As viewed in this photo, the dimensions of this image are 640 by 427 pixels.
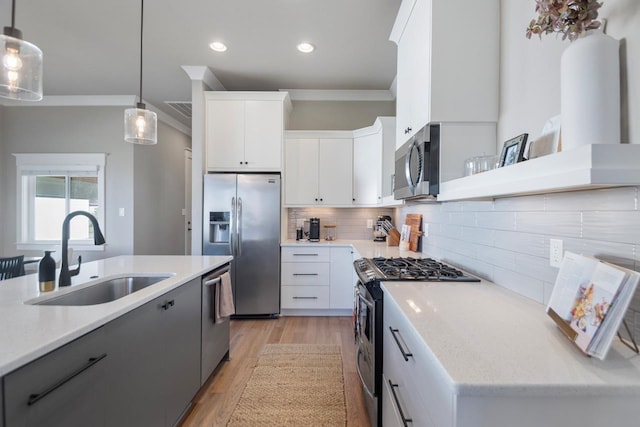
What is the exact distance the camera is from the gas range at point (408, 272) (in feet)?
4.91

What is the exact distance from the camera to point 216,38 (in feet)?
8.96

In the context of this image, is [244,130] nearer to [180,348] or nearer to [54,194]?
[180,348]

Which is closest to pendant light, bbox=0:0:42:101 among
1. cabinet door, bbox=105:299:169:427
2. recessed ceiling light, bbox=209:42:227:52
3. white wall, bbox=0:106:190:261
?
cabinet door, bbox=105:299:169:427

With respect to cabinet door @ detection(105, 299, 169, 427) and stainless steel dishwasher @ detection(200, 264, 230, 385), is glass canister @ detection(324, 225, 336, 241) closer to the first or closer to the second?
stainless steel dishwasher @ detection(200, 264, 230, 385)

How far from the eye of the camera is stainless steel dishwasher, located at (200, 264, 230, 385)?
1.92 m

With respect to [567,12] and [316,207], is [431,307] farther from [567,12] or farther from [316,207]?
[316,207]

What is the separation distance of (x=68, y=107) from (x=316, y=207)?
392 centimetres

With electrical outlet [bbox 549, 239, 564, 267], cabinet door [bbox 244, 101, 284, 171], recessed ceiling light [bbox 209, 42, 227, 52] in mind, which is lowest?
electrical outlet [bbox 549, 239, 564, 267]

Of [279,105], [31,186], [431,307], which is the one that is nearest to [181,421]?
[431,307]

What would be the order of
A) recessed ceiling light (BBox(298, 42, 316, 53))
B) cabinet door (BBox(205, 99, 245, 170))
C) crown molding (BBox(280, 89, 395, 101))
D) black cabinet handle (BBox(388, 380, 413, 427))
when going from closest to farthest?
black cabinet handle (BBox(388, 380, 413, 427)) < recessed ceiling light (BBox(298, 42, 316, 53)) < cabinet door (BBox(205, 99, 245, 170)) < crown molding (BBox(280, 89, 395, 101))

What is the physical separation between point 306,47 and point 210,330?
2.68m

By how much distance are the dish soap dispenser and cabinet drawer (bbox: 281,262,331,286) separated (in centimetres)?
222

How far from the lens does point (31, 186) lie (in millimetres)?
4219

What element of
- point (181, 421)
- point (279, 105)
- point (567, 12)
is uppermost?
point (279, 105)
